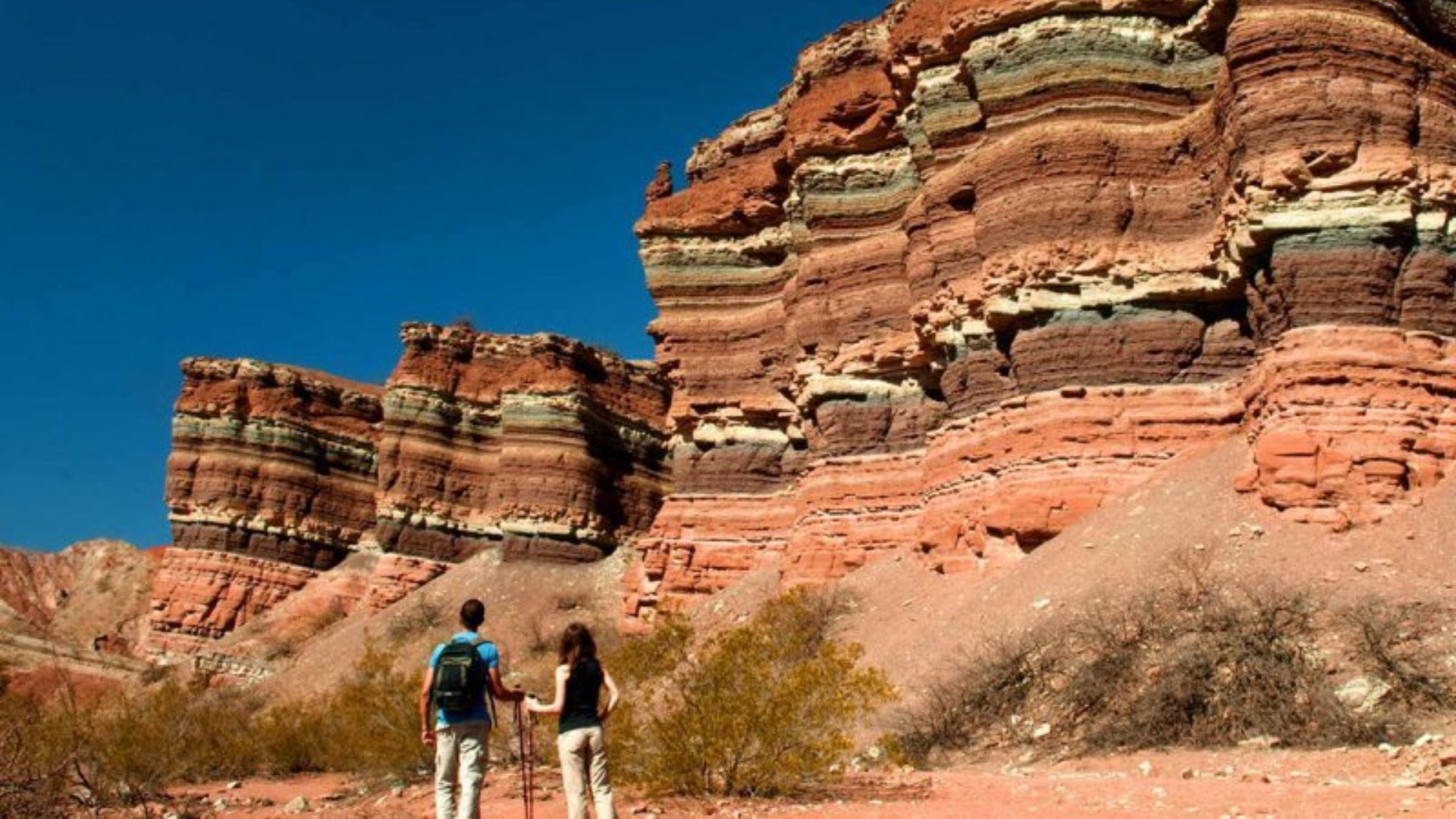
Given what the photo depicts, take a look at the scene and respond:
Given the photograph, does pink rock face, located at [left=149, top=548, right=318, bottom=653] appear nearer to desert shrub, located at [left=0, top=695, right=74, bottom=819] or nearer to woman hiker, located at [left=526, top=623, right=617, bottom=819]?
desert shrub, located at [left=0, top=695, right=74, bottom=819]

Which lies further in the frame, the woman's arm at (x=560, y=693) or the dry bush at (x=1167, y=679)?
the dry bush at (x=1167, y=679)

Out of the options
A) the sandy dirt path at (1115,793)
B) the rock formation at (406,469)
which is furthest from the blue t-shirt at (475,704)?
the rock formation at (406,469)

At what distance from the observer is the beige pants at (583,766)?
7.18 meters

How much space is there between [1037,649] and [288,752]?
11.8m

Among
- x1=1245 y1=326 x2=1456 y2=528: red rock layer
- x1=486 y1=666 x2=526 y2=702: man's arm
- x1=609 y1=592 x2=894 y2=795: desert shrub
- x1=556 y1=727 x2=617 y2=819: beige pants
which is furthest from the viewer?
x1=1245 y1=326 x2=1456 y2=528: red rock layer

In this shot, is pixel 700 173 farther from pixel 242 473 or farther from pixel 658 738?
pixel 658 738

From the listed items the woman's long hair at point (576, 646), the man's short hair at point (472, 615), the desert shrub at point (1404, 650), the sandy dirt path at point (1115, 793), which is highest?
the man's short hair at point (472, 615)

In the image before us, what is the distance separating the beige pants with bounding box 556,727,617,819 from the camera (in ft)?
23.6

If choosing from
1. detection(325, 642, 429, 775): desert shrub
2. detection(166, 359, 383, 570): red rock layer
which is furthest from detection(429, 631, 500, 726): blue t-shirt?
detection(166, 359, 383, 570): red rock layer

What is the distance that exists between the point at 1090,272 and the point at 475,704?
1548 centimetres

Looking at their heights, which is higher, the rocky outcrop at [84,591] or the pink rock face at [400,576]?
the rocky outcrop at [84,591]

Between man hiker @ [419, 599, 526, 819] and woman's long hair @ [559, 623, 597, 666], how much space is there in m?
0.44

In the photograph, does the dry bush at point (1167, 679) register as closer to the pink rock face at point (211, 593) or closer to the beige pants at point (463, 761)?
the beige pants at point (463, 761)

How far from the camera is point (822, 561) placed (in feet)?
80.4
